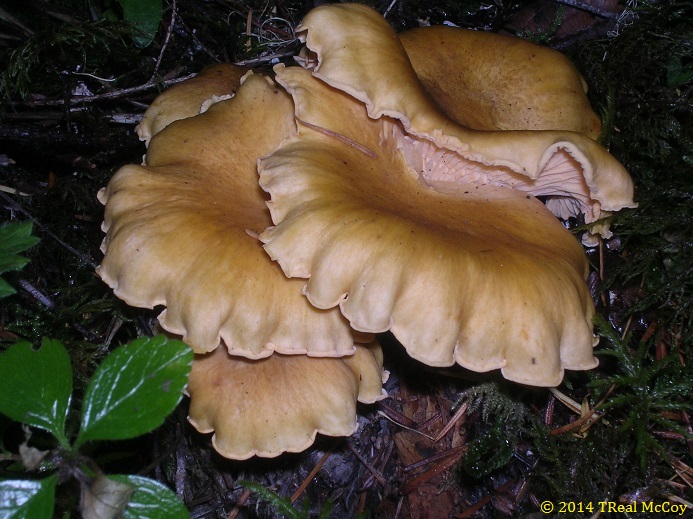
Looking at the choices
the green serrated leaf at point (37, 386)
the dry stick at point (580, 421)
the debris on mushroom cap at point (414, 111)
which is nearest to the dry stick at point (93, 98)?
Answer: the debris on mushroom cap at point (414, 111)

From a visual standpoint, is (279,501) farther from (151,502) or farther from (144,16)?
(144,16)

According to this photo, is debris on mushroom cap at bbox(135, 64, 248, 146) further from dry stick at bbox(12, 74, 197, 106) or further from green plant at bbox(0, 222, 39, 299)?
green plant at bbox(0, 222, 39, 299)

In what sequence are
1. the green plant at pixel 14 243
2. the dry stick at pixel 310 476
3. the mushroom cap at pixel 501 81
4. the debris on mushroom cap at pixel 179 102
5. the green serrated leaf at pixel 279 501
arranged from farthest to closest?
the dry stick at pixel 310 476
the debris on mushroom cap at pixel 179 102
the mushroom cap at pixel 501 81
the green serrated leaf at pixel 279 501
the green plant at pixel 14 243

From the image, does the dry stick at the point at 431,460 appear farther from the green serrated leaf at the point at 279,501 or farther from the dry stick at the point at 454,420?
the green serrated leaf at the point at 279,501

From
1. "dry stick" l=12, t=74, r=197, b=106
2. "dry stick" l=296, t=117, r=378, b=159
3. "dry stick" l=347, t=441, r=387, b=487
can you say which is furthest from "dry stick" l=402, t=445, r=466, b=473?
"dry stick" l=12, t=74, r=197, b=106

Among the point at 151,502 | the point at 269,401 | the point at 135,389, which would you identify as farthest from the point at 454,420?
the point at 135,389

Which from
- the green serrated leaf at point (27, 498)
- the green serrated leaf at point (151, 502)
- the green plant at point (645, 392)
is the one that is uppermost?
the green serrated leaf at point (27, 498)
